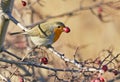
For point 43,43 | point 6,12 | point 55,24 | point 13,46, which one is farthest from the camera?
point 13,46

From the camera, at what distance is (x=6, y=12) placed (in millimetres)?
1454

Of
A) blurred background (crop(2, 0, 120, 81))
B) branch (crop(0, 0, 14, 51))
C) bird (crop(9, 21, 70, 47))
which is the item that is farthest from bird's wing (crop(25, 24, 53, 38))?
blurred background (crop(2, 0, 120, 81))

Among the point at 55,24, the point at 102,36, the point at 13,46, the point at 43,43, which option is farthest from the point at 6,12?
the point at 102,36

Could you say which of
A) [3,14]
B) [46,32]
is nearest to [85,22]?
[46,32]

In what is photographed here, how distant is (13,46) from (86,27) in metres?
0.79

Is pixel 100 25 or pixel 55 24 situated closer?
pixel 55 24

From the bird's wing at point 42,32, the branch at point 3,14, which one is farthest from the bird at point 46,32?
the branch at point 3,14

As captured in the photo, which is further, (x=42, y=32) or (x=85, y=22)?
(x=85, y=22)

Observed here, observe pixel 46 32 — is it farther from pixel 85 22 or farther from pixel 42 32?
pixel 85 22

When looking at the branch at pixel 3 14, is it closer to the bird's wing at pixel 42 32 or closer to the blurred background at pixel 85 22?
the bird's wing at pixel 42 32

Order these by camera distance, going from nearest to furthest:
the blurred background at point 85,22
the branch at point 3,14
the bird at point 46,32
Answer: the branch at point 3,14 < the bird at point 46,32 < the blurred background at point 85,22

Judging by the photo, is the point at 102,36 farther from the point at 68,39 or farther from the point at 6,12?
the point at 6,12

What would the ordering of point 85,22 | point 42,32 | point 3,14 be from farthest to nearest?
point 85,22 < point 42,32 < point 3,14

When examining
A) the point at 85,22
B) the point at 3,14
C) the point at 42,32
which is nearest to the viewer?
the point at 3,14
